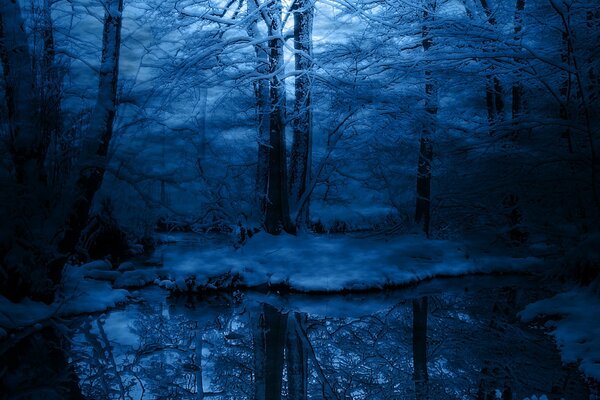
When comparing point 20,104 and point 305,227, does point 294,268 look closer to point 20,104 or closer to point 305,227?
point 305,227

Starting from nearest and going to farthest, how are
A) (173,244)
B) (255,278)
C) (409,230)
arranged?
(255,278)
(409,230)
(173,244)

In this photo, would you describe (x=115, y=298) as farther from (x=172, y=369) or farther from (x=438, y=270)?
(x=438, y=270)

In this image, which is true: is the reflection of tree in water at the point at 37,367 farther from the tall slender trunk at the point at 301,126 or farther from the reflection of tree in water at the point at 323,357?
the tall slender trunk at the point at 301,126

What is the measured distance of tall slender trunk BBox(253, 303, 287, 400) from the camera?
523cm

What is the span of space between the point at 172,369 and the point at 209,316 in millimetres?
2865

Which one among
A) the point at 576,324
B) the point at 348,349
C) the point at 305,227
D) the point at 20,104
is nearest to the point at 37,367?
the point at 348,349

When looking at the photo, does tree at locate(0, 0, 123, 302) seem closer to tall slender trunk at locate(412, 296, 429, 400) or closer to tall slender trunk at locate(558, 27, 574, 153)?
tall slender trunk at locate(412, 296, 429, 400)

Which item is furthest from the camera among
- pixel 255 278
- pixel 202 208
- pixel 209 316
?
pixel 202 208

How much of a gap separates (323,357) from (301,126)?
8714 millimetres

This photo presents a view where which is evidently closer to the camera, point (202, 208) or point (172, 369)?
point (172, 369)

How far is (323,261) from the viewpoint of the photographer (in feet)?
39.4

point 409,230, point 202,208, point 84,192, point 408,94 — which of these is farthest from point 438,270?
point 84,192

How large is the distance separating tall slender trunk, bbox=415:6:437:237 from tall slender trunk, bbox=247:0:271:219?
12.6 ft

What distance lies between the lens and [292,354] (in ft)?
20.9
